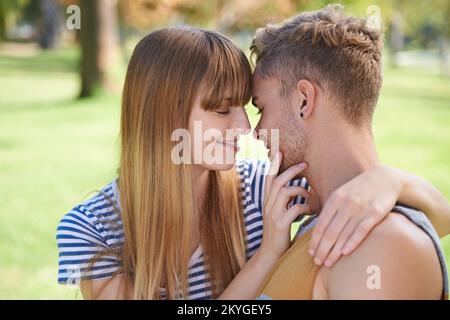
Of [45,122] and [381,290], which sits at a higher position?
[381,290]

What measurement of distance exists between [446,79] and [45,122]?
17.5m

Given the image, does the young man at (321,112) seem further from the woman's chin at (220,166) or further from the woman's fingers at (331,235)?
the woman's chin at (220,166)

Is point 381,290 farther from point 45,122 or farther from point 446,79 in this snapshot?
point 446,79

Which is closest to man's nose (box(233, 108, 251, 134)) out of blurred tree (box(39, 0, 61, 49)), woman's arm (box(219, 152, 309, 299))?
woman's arm (box(219, 152, 309, 299))

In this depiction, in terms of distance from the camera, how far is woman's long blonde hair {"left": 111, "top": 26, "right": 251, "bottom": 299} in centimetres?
265

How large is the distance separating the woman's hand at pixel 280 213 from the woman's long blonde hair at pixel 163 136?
35 centimetres

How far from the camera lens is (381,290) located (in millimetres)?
2049

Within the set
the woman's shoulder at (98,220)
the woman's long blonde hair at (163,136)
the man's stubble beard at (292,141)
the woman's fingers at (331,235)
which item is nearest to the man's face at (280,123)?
the man's stubble beard at (292,141)

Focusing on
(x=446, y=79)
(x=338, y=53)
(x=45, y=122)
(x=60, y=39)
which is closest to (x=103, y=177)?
(x=45, y=122)

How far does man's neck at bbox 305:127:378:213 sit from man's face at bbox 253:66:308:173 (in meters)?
0.06

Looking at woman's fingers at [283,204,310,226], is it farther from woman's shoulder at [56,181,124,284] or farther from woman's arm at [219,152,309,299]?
woman's shoulder at [56,181,124,284]

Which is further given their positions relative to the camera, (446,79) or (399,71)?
(399,71)

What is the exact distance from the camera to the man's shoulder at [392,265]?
6.74ft
